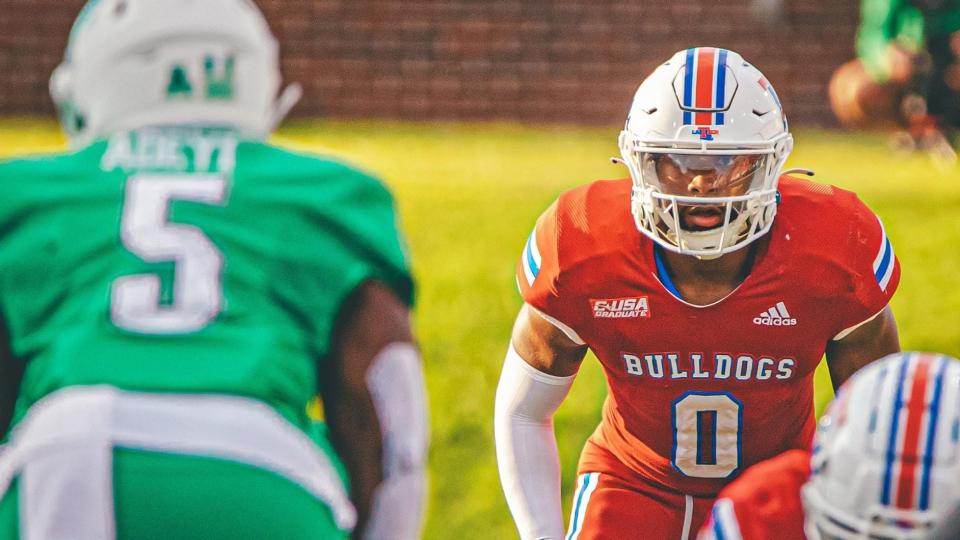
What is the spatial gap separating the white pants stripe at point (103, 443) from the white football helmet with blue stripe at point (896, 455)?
796 millimetres

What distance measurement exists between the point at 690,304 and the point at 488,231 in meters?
6.50

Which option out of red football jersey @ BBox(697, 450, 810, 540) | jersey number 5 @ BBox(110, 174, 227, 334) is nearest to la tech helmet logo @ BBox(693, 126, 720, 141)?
red football jersey @ BBox(697, 450, 810, 540)

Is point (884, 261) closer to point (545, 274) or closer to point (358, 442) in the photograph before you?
point (545, 274)

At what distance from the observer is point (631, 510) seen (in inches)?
151

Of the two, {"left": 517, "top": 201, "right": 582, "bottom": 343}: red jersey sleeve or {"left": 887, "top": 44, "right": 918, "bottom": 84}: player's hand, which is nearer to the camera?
{"left": 517, "top": 201, "right": 582, "bottom": 343}: red jersey sleeve

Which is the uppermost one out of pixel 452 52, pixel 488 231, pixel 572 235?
pixel 572 235

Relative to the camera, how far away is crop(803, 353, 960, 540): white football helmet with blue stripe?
246 centimetres

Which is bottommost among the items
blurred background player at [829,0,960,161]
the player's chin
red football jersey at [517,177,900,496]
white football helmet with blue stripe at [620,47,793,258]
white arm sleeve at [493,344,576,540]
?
blurred background player at [829,0,960,161]

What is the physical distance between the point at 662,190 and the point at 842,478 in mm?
1277

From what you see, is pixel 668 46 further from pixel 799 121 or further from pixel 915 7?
pixel 915 7

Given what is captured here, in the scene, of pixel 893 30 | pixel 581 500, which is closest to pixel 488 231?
pixel 893 30

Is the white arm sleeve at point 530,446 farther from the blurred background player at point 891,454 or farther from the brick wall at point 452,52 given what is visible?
the brick wall at point 452,52

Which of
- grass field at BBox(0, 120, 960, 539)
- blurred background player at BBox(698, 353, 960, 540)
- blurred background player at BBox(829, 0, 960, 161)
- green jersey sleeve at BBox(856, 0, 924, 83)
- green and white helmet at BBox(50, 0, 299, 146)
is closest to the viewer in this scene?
blurred background player at BBox(698, 353, 960, 540)

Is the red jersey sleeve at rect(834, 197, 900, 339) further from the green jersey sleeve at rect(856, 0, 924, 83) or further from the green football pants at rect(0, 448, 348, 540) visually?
the green jersey sleeve at rect(856, 0, 924, 83)
